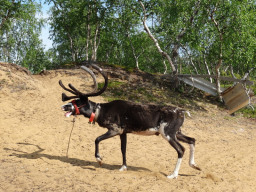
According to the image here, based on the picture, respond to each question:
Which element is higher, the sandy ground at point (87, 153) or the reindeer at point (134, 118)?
the reindeer at point (134, 118)

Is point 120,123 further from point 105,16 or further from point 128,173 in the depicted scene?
point 105,16

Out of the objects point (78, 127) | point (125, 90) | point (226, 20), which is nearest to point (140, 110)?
point (78, 127)

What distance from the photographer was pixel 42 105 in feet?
50.3

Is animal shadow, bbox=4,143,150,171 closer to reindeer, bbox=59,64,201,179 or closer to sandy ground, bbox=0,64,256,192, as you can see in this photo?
sandy ground, bbox=0,64,256,192

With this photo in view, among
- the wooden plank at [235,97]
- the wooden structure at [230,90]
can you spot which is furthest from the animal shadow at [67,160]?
the wooden plank at [235,97]

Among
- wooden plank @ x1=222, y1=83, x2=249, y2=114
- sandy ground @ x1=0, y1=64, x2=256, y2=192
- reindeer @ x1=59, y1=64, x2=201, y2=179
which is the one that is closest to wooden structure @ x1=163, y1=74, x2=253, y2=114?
wooden plank @ x1=222, y1=83, x2=249, y2=114

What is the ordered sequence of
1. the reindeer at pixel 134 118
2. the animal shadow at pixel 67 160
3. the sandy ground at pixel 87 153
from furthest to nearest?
the animal shadow at pixel 67 160, the reindeer at pixel 134 118, the sandy ground at pixel 87 153

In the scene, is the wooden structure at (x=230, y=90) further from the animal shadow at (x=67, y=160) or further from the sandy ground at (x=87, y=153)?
the animal shadow at (x=67, y=160)

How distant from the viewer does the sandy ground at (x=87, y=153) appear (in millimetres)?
7523

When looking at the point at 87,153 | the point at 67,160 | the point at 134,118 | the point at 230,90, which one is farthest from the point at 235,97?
the point at 67,160

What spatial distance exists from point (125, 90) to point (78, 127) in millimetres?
7704

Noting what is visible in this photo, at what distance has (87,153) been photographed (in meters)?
10.6

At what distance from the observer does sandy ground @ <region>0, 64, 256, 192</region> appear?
752 cm

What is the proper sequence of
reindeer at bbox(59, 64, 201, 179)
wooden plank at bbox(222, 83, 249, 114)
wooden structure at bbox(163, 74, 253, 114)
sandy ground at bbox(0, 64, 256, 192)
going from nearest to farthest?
sandy ground at bbox(0, 64, 256, 192) < reindeer at bbox(59, 64, 201, 179) < wooden structure at bbox(163, 74, 253, 114) < wooden plank at bbox(222, 83, 249, 114)
